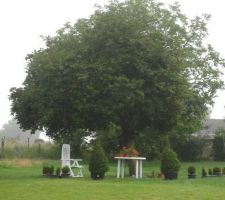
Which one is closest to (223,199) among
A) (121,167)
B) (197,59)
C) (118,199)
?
(118,199)

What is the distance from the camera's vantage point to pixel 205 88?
43.3m

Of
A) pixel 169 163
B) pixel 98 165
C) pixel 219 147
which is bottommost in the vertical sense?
pixel 98 165

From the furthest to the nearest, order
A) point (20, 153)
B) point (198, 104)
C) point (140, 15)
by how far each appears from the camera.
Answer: point (20, 153) → point (198, 104) → point (140, 15)

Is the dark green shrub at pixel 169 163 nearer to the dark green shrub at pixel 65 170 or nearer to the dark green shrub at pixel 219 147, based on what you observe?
the dark green shrub at pixel 65 170

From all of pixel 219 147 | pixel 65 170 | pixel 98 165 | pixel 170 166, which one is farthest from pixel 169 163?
pixel 219 147

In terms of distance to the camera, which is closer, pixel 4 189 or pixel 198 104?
pixel 4 189

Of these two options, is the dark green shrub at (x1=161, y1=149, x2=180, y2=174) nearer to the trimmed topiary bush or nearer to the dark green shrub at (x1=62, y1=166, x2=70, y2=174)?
the trimmed topiary bush

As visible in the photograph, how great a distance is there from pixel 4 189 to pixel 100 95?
30.9 feet

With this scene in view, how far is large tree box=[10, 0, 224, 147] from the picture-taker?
25.8 meters

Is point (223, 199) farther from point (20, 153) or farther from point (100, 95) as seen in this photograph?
point (20, 153)

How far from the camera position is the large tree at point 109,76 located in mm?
25781

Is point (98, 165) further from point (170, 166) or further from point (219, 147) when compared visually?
point (219, 147)

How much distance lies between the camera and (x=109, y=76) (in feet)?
84.0

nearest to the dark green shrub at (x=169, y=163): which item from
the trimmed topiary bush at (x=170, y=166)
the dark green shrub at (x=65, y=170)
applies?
the trimmed topiary bush at (x=170, y=166)
